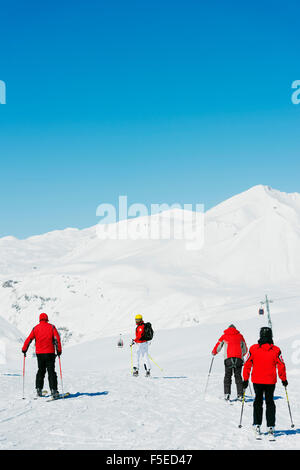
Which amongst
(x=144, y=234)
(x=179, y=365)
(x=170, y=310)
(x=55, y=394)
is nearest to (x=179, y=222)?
(x=144, y=234)

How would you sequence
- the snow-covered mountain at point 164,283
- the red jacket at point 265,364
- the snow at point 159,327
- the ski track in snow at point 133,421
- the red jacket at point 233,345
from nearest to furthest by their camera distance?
the ski track in snow at point 133,421, the red jacket at point 265,364, the snow at point 159,327, the red jacket at point 233,345, the snow-covered mountain at point 164,283

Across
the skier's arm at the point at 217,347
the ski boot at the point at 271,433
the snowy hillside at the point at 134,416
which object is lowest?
the snowy hillside at the point at 134,416

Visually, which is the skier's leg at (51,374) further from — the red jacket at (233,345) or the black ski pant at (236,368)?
the black ski pant at (236,368)

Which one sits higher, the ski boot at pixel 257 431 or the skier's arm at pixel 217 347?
the skier's arm at pixel 217 347

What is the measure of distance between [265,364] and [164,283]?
87845 mm

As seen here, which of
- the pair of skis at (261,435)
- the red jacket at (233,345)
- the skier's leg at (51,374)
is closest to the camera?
the pair of skis at (261,435)

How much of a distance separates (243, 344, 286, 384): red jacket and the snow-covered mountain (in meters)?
56.9

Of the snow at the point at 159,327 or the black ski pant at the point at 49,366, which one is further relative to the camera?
the black ski pant at the point at 49,366

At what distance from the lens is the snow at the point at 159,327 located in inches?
336

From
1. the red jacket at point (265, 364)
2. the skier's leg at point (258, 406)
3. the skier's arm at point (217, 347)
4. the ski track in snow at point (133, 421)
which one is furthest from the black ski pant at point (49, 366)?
the skier's leg at point (258, 406)

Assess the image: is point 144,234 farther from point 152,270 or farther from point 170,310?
point 170,310

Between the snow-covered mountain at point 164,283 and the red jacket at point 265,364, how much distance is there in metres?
56.9

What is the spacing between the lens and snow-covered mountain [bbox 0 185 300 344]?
83.1 metres

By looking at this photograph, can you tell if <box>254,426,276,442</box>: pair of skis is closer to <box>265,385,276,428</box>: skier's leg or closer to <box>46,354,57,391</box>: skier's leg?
<box>265,385,276,428</box>: skier's leg
